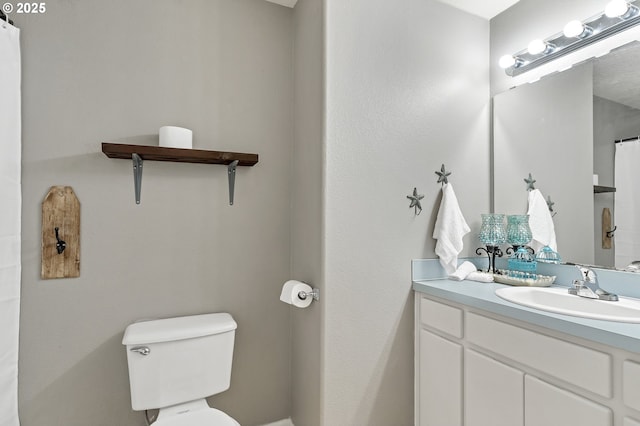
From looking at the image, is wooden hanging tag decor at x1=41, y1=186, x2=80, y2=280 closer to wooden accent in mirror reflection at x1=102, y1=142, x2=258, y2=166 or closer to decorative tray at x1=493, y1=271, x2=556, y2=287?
wooden accent in mirror reflection at x1=102, y1=142, x2=258, y2=166

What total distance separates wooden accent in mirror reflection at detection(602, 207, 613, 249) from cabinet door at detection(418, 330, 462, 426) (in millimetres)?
851

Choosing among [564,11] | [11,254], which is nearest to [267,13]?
[564,11]

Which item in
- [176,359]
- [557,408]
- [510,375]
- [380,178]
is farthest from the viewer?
[380,178]

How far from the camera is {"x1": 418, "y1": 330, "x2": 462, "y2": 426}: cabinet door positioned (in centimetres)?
144

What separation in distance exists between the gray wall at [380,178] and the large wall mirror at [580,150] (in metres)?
0.31

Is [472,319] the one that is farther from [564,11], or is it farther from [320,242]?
[564,11]

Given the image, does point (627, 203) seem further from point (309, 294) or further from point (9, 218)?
point (9, 218)

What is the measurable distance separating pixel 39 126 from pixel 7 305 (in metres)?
0.78

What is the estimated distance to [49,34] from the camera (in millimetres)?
1449

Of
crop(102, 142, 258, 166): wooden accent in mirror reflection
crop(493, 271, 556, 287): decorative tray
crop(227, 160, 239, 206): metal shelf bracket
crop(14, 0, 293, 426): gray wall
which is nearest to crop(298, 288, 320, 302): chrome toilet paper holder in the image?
crop(14, 0, 293, 426): gray wall

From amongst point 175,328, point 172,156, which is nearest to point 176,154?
point 172,156

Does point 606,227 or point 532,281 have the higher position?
point 606,227

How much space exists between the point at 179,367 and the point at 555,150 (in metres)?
2.17

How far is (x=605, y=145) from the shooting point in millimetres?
1529
